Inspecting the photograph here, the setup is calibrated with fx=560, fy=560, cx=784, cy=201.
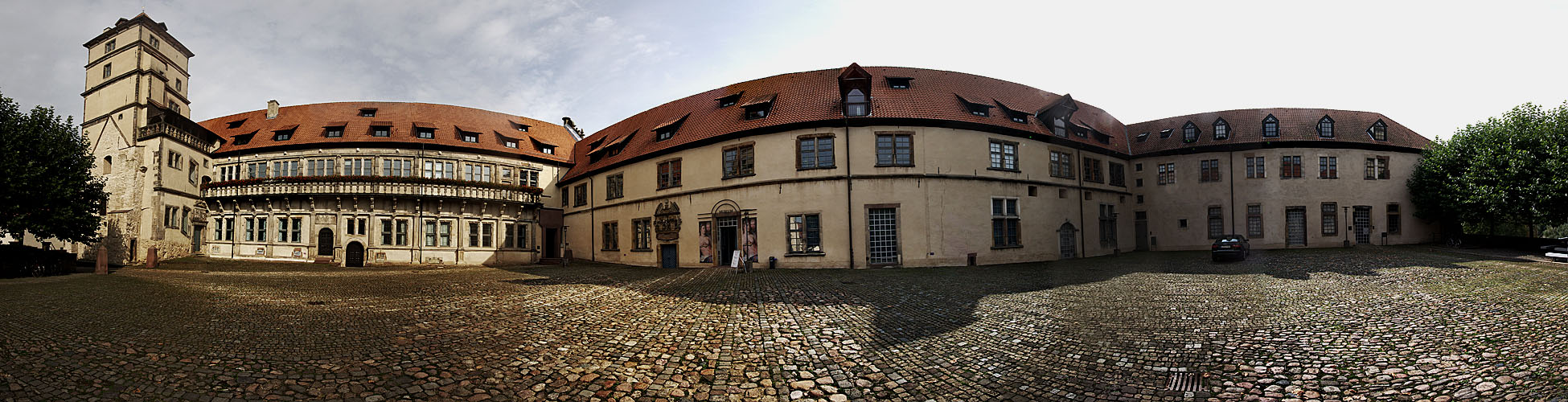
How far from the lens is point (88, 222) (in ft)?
78.7

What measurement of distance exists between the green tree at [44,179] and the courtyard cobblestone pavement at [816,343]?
9.84 meters

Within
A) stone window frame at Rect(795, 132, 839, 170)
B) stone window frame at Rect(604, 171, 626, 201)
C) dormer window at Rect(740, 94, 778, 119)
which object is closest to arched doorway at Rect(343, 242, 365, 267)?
stone window frame at Rect(604, 171, 626, 201)

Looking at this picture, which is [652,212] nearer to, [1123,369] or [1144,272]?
[1144,272]

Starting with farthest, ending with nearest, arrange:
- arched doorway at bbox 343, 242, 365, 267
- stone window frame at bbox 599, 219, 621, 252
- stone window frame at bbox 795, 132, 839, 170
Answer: arched doorway at bbox 343, 242, 365, 267 → stone window frame at bbox 599, 219, 621, 252 → stone window frame at bbox 795, 132, 839, 170

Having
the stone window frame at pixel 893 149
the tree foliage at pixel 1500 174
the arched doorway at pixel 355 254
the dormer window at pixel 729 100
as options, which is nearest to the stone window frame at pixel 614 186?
the dormer window at pixel 729 100

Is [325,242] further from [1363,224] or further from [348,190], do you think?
[1363,224]

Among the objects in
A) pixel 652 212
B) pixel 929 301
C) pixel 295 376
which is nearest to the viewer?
pixel 295 376

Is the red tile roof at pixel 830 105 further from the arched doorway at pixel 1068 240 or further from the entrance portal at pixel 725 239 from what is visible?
the arched doorway at pixel 1068 240

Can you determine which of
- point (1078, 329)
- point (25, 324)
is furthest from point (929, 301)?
point (25, 324)

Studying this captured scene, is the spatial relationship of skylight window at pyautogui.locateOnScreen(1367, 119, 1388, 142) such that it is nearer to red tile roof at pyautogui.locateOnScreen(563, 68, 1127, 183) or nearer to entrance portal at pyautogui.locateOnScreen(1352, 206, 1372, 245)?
entrance portal at pyautogui.locateOnScreen(1352, 206, 1372, 245)

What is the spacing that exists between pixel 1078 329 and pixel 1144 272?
12.9 m

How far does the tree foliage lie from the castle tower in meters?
67.9

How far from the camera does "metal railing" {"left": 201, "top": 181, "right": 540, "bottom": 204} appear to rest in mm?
32531

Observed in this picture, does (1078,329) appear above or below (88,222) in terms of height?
below
